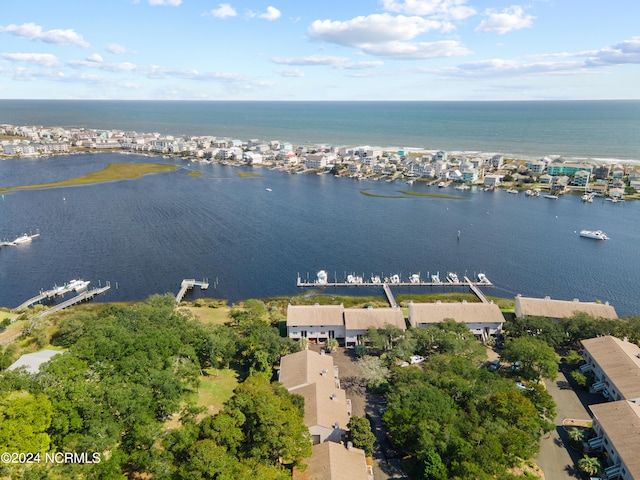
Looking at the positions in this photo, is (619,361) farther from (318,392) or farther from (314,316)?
(314,316)

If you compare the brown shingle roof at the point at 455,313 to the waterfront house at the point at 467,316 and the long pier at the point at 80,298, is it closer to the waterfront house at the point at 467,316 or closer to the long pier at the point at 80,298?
the waterfront house at the point at 467,316

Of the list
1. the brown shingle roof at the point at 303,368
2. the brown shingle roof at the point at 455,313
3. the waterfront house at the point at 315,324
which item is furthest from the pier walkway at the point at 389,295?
the brown shingle roof at the point at 303,368

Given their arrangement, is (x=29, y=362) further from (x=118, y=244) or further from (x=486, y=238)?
(x=486, y=238)

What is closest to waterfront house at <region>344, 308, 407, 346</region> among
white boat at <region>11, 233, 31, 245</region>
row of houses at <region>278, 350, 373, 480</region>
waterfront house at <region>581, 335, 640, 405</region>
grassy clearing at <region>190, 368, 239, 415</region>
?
row of houses at <region>278, 350, 373, 480</region>

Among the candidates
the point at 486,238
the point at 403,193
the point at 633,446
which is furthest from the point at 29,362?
the point at 403,193

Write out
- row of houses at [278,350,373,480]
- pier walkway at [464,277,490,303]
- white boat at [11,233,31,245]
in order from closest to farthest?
row of houses at [278,350,373,480], pier walkway at [464,277,490,303], white boat at [11,233,31,245]

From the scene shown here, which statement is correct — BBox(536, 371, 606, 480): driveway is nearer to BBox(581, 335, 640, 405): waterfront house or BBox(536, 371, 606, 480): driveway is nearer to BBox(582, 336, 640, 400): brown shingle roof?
BBox(581, 335, 640, 405): waterfront house

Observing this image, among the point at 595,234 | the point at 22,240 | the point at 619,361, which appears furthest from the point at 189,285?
the point at 595,234
